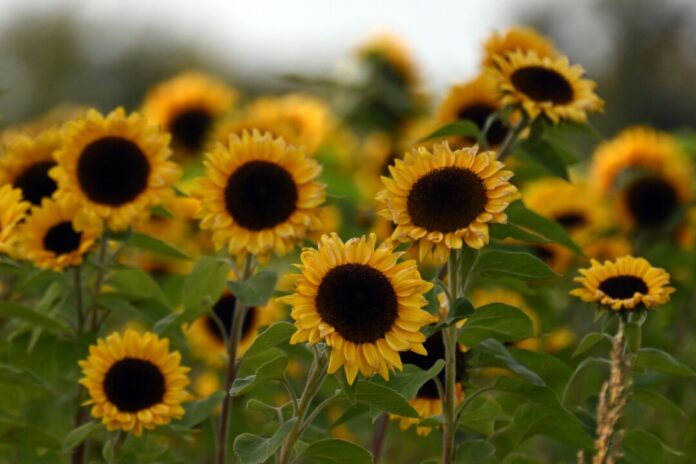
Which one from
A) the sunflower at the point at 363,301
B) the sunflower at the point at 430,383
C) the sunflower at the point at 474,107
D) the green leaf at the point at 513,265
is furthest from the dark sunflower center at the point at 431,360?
the sunflower at the point at 474,107

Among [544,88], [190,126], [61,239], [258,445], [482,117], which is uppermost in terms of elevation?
[190,126]

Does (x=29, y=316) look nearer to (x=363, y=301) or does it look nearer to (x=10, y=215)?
(x=10, y=215)

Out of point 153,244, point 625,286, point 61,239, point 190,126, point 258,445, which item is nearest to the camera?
point 258,445

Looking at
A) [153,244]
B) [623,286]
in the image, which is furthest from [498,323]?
[153,244]

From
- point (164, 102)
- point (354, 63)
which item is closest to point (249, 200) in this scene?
point (164, 102)

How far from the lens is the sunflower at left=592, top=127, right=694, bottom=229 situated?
15.0ft

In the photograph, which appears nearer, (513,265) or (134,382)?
(513,265)

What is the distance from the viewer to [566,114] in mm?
2891

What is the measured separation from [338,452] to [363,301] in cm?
31

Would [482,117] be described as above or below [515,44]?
above

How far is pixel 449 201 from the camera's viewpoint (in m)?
2.33

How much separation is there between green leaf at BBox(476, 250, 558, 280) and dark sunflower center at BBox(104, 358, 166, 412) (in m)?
0.67

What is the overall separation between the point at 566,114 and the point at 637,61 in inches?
1248

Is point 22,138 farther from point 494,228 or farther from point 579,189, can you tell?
point 579,189
